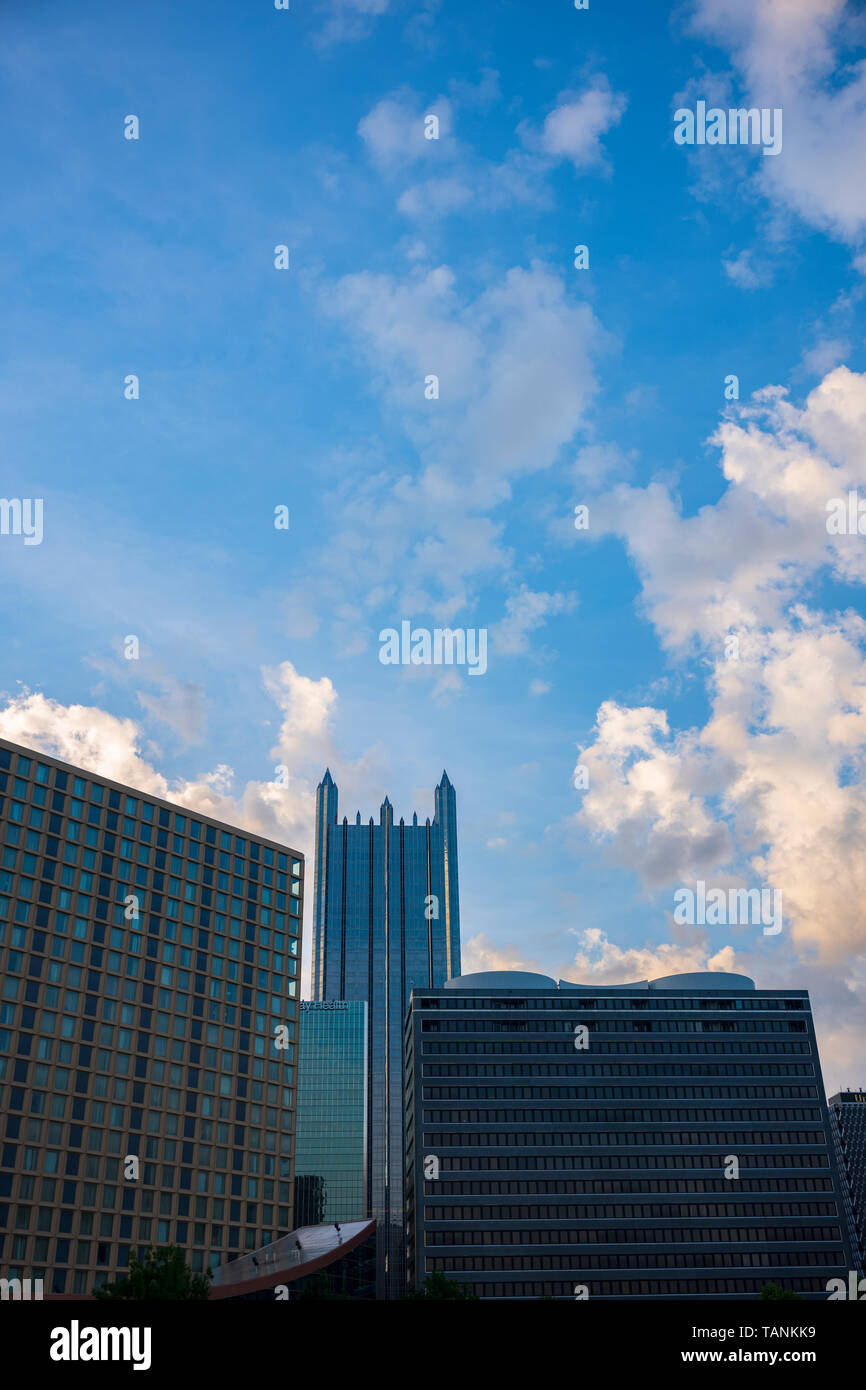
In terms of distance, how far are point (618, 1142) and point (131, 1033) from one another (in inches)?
2507

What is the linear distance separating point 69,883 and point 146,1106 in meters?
21.7

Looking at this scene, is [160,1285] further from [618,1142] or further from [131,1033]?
[618,1142]

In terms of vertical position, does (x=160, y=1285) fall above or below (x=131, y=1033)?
below

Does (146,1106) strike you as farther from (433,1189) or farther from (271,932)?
(433,1189)

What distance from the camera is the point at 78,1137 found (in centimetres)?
9244

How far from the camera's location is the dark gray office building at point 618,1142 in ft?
403

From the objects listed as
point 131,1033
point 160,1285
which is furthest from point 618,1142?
point 160,1285

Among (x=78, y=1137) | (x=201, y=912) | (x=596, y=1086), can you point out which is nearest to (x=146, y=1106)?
(x=78, y=1137)

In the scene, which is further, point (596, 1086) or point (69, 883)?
point (596, 1086)

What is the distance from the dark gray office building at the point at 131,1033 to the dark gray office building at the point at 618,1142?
27255 mm

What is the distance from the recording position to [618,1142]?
13038 cm
